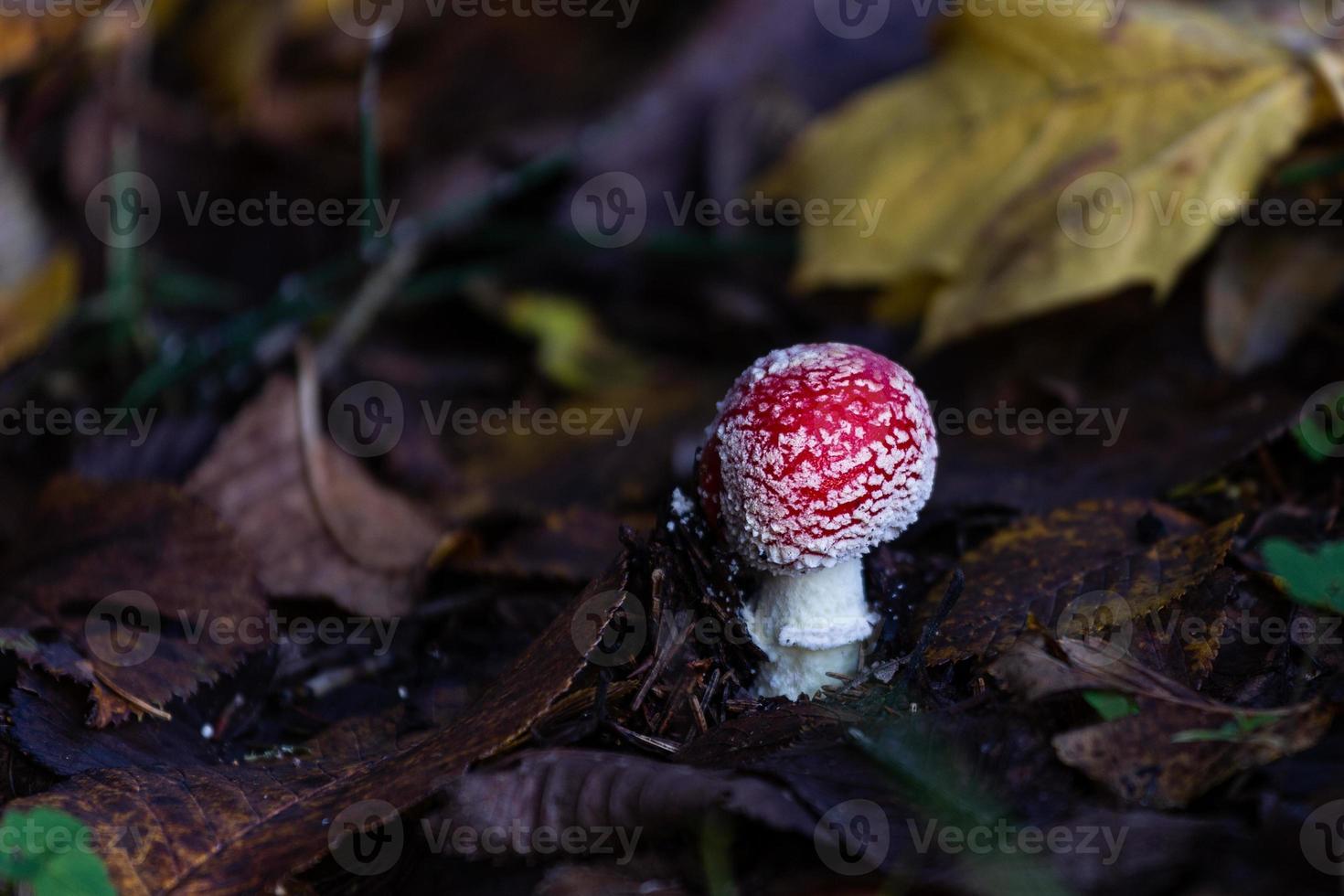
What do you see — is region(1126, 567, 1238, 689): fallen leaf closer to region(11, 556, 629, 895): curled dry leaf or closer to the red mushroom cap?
the red mushroom cap

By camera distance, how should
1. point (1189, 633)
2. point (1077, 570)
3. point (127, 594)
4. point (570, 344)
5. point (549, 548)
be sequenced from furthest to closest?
point (570, 344), point (549, 548), point (127, 594), point (1077, 570), point (1189, 633)

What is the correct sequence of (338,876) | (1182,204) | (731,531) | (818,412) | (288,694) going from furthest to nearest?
(1182,204) < (288,694) < (731,531) < (818,412) < (338,876)

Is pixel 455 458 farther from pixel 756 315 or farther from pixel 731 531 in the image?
pixel 731 531

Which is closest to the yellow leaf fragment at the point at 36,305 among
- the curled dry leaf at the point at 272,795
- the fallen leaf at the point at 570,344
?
the fallen leaf at the point at 570,344

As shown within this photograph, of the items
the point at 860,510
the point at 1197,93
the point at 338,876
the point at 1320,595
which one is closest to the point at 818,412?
the point at 860,510

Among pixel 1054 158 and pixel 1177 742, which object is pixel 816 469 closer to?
pixel 1177 742

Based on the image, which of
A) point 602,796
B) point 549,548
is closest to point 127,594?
point 549,548

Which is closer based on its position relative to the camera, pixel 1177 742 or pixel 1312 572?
pixel 1177 742

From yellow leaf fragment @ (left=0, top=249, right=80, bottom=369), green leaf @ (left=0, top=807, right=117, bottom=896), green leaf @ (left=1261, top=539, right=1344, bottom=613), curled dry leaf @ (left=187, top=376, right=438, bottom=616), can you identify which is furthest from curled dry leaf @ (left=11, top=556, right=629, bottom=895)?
yellow leaf fragment @ (left=0, top=249, right=80, bottom=369)
